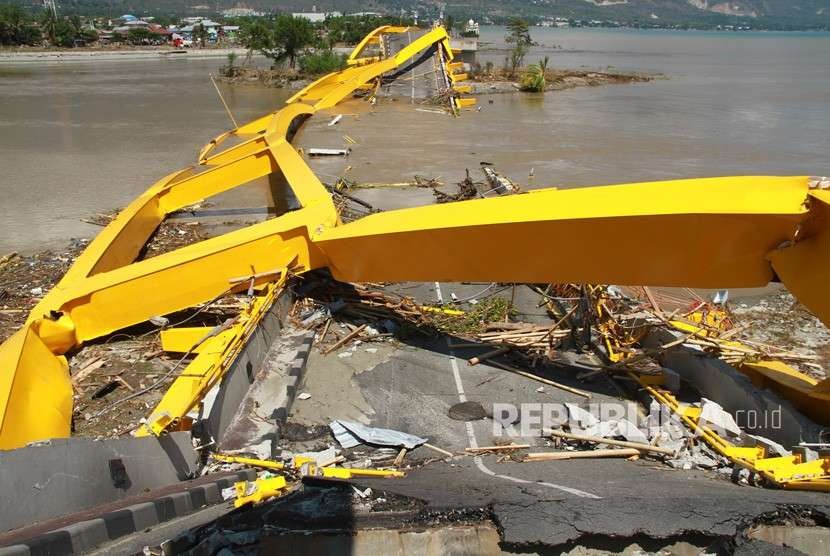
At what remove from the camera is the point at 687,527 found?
3111 millimetres

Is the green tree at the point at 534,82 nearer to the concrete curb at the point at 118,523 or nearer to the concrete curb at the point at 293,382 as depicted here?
the concrete curb at the point at 293,382

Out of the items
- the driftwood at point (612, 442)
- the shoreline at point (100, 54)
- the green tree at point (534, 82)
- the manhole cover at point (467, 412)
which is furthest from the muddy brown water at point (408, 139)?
the shoreline at point (100, 54)

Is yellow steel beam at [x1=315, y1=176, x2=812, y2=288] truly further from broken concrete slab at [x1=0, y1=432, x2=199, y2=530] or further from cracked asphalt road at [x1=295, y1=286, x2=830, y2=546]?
broken concrete slab at [x1=0, y1=432, x2=199, y2=530]

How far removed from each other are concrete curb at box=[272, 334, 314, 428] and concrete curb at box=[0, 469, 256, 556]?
103 cm

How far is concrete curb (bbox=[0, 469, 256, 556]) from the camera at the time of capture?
2020 millimetres

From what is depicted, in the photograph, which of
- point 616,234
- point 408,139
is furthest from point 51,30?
point 616,234

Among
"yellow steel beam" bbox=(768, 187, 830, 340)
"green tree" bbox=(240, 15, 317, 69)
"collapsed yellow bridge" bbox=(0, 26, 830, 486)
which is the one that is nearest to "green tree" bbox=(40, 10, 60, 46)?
"green tree" bbox=(240, 15, 317, 69)

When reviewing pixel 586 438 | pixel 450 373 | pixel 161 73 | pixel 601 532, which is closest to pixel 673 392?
pixel 586 438

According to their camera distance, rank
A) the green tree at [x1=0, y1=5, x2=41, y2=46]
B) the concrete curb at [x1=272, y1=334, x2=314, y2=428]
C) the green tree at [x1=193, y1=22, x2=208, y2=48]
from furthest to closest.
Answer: the green tree at [x1=193, y1=22, x2=208, y2=48]
the green tree at [x1=0, y1=5, x2=41, y2=46]
the concrete curb at [x1=272, y1=334, x2=314, y2=428]

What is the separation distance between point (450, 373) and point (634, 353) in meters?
1.60

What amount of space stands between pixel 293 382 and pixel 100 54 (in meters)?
57.6

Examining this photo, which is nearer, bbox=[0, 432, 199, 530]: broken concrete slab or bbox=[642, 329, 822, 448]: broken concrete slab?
bbox=[0, 432, 199, 530]: broken concrete slab

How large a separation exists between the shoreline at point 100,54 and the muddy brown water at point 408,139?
1864 cm

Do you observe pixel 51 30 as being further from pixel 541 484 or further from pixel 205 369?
pixel 541 484
